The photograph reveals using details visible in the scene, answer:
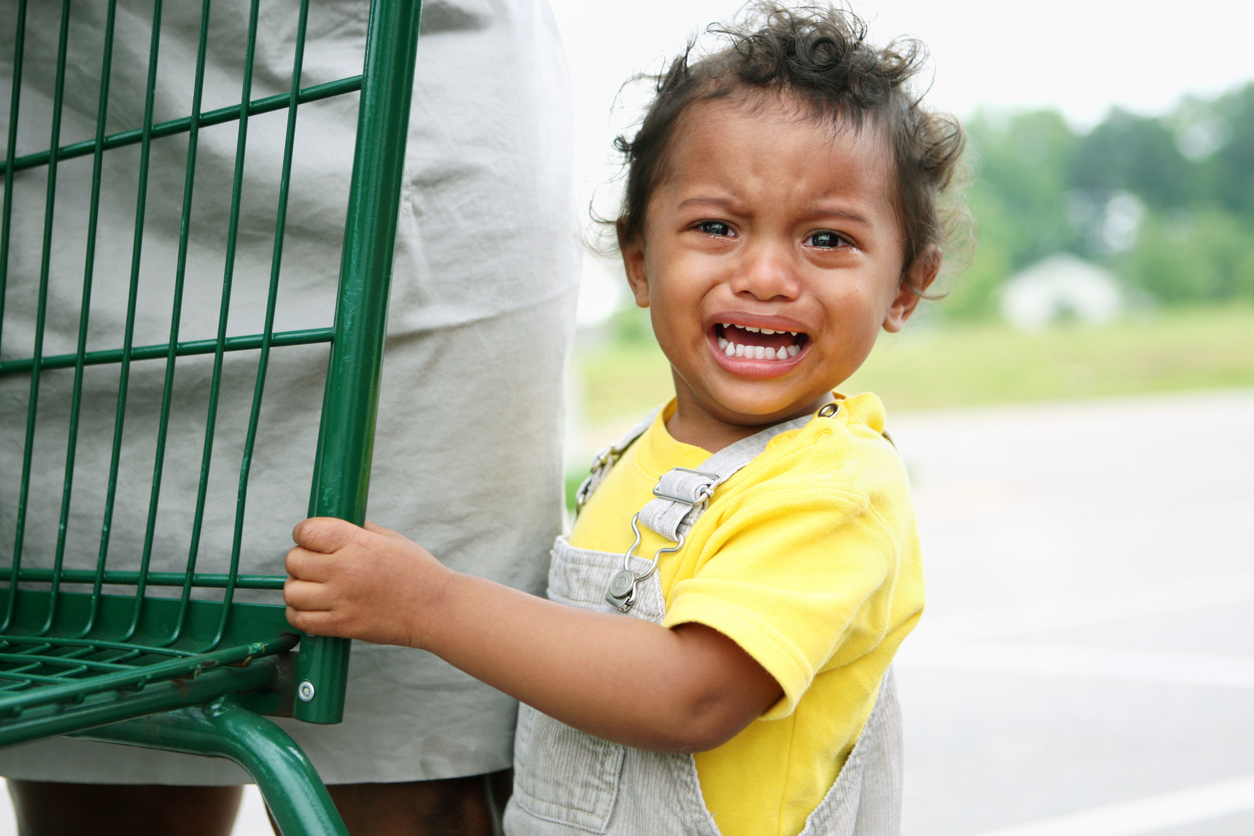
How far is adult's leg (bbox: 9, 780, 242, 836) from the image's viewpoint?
4.48 feet

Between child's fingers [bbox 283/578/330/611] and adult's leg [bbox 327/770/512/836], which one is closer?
child's fingers [bbox 283/578/330/611]

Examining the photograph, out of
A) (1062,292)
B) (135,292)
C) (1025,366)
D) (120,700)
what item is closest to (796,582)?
(120,700)

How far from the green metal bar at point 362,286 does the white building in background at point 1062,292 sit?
29.2 m

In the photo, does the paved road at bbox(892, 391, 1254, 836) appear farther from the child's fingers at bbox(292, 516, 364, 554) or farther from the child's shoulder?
the child's fingers at bbox(292, 516, 364, 554)

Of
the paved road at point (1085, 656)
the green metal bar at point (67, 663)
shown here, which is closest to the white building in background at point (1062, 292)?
the paved road at point (1085, 656)

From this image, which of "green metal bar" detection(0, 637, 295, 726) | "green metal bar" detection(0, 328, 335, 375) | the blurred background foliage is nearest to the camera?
"green metal bar" detection(0, 637, 295, 726)

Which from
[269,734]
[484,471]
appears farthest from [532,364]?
[269,734]

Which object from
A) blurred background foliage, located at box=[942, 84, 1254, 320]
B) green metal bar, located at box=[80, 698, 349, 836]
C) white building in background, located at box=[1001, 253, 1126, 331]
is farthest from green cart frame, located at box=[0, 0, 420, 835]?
blurred background foliage, located at box=[942, 84, 1254, 320]

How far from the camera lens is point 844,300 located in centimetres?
119

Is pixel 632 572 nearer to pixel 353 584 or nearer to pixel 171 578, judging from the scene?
pixel 353 584

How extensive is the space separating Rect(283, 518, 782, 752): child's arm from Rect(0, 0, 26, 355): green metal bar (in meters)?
0.43

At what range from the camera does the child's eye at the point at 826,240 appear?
1.20 metres

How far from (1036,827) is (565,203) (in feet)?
6.85

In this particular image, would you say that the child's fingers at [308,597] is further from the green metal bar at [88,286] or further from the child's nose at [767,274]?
the child's nose at [767,274]
